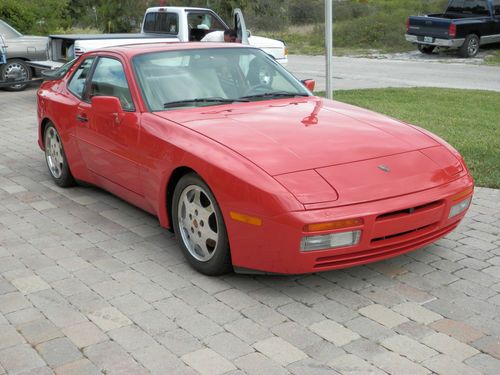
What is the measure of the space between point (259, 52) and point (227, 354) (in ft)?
10.6

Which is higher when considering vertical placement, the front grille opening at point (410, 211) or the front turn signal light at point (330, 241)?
the front grille opening at point (410, 211)

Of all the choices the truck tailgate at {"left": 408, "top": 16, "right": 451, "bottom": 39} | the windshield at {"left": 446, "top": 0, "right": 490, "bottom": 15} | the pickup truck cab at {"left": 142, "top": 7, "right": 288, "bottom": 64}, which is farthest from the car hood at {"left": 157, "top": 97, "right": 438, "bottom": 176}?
the windshield at {"left": 446, "top": 0, "right": 490, "bottom": 15}

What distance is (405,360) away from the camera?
3.36m

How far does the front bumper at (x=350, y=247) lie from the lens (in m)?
3.84

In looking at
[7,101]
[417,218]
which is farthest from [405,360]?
[7,101]

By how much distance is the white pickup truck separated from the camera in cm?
1211

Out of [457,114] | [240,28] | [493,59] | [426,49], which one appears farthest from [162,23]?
[426,49]

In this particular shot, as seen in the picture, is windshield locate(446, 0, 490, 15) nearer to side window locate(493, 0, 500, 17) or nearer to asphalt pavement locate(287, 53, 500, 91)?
side window locate(493, 0, 500, 17)

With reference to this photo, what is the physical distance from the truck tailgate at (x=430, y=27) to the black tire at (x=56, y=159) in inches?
664

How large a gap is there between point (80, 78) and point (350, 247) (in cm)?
354

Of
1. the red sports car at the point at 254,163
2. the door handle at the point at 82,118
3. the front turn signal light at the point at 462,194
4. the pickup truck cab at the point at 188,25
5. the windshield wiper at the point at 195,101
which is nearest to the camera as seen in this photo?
the red sports car at the point at 254,163

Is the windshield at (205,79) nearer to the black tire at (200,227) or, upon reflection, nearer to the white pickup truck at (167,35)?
the black tire at (200,227)

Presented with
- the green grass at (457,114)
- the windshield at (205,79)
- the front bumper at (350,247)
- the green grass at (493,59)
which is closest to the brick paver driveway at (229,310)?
the front bumper at (350,247)

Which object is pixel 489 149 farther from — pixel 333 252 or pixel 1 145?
pixel 1 145
